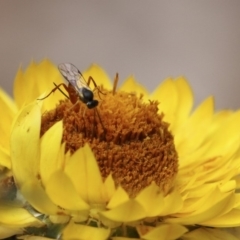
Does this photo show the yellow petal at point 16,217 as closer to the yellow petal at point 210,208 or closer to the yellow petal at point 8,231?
the yellow petal at point 8,231

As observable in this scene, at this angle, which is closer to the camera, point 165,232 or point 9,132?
point 165,232

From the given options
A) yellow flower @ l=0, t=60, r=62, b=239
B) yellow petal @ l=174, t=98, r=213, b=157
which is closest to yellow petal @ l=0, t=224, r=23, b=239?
yellow flower @ l=0, t=60, r=62, b=239

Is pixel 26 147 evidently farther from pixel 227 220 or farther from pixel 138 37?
pixel 138 37

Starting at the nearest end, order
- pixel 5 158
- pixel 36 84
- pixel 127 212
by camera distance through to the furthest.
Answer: pixel 127 212 < pixel 5 158 < pixel 36 84

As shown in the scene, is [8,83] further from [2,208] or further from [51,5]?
[2,208]

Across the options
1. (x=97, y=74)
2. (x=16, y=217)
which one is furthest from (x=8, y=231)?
(x=97, y=74)

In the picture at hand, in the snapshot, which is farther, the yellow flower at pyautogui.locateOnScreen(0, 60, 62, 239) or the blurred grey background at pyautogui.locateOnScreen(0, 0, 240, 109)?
the blurred grey background at pyautogui.locateOnScreen(0, 0, 240, 109)

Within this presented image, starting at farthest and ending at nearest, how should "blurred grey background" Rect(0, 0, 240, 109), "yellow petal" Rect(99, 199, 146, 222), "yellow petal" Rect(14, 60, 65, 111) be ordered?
1. "blurred grey background" Rect(0, 0, 240, 109)
2. "yellow petal" Rect(14, 60, 65, 111)
3. "yellow petal" Rect(99, 199, 146, 222)

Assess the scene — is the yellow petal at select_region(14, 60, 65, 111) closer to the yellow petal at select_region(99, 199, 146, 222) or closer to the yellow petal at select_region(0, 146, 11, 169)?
the yellow petal at select_region(0, 146, 11, 169)
